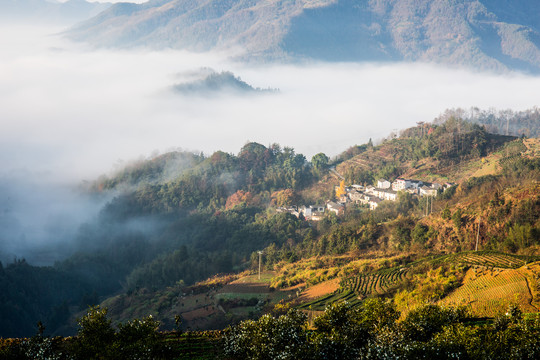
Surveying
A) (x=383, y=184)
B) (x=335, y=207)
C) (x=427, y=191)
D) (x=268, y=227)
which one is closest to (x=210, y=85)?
(x=383, y=184)

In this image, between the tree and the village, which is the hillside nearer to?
the tree

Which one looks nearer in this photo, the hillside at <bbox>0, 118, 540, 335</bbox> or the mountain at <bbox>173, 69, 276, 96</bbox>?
the hillside at <bbox>0, 118, 540, 335</bbox>

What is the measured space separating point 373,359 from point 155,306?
92.1 feet

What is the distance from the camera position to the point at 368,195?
66500 millimetres

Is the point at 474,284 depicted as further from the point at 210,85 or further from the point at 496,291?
the point at 210,85

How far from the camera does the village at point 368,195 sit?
202ft

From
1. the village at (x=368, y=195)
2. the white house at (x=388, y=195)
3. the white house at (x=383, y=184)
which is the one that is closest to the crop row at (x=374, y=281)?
the village at (x=368, y=195)

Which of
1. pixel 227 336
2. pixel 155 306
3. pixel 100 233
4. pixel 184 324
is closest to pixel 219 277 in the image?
pixel 155 306

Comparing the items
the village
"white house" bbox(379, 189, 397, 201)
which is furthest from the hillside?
"white house" bbox(379, 189, 397, 201)

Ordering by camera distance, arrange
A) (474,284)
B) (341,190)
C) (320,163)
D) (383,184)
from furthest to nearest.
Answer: (320,163) < (341,190) < (383,184) < (474,284)

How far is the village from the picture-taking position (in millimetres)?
61625

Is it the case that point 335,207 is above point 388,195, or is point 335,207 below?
below

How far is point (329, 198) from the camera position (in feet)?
232

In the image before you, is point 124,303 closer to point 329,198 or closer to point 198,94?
point 329,198
